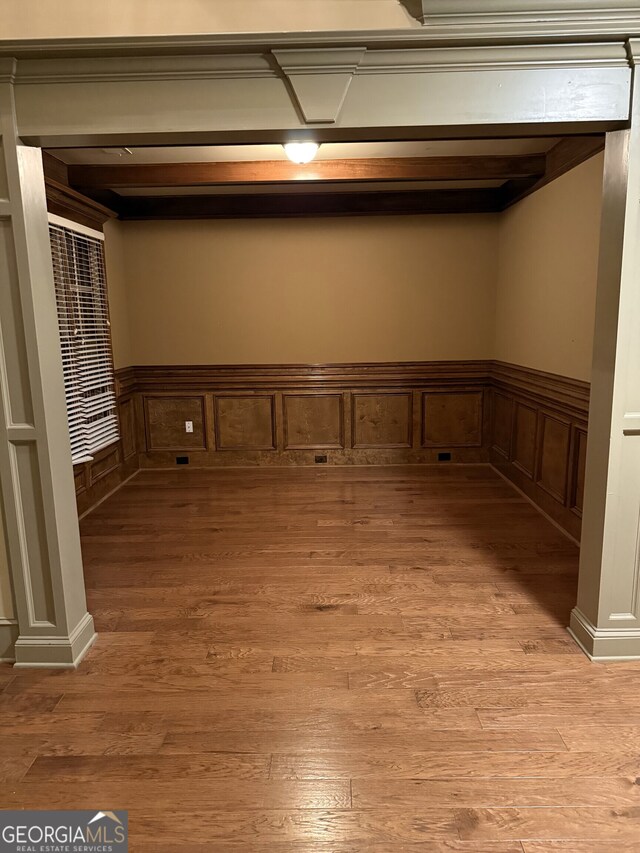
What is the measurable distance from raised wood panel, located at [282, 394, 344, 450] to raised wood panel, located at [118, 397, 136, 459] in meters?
1.52

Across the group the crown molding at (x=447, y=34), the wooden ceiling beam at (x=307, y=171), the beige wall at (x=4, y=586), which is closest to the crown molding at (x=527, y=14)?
the crown molding at (x=447, y=34)

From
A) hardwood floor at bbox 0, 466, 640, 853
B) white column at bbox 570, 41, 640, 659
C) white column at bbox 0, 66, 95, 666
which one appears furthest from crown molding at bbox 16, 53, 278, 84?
hardwood floor at bbox 0, 466, 640, 853

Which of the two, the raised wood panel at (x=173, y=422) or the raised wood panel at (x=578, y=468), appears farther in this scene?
the raised wood panel at (x=173, y=422)

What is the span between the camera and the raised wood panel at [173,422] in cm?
561

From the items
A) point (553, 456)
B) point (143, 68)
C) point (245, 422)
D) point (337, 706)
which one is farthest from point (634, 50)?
point (245, 422)

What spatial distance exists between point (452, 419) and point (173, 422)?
2.85 meters

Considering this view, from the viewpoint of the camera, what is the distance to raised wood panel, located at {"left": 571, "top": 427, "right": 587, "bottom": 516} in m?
3.66

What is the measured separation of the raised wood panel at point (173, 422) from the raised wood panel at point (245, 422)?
7.4 inches

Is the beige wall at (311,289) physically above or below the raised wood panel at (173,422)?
above

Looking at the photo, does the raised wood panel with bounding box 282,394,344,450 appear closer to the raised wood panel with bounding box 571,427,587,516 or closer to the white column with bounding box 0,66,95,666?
the raised wood panel with bounding box 571,427,587,516

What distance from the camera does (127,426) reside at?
5395mm

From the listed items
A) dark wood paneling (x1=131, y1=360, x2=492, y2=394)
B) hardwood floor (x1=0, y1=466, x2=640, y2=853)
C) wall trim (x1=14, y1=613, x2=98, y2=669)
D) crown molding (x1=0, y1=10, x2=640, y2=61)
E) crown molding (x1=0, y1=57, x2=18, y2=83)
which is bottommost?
hardwood floor (x1=0, y1=466, x2=640, y2=853)

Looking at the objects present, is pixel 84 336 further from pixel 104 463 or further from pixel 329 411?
pixel 329 411

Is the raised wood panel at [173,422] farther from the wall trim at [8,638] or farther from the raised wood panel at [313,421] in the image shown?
the wall trim at [8,638]
